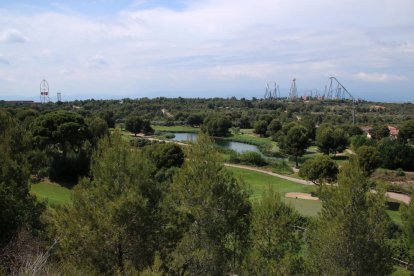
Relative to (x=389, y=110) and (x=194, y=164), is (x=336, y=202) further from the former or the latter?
(x=389, y=110)

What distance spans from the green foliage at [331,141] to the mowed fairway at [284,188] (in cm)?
1654

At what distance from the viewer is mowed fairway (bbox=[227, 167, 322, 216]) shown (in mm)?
31677

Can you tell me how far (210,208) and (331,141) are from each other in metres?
50.1

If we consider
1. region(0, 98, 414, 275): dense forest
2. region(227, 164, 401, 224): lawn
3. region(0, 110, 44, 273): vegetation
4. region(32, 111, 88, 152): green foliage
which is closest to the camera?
region(0, 98, 414, 275): dense forest

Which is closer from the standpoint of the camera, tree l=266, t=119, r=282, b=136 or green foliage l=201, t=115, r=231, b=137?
tree l=266, t=119, r=282, b=136

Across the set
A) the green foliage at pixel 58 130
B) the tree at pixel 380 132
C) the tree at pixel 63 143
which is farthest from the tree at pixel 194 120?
the green foliage at pixel 58 130

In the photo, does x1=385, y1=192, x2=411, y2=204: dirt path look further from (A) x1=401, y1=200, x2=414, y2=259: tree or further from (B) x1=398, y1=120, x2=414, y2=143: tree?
(B) x1=398, y1=120, x2=414, y2=143: tree

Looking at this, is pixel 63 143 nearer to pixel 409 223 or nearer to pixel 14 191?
pixel 14 191

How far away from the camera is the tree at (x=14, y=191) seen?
1550 centimetres

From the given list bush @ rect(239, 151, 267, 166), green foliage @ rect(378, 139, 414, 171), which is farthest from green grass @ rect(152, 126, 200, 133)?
green foliage @ rect(378, 139, 414, 171)

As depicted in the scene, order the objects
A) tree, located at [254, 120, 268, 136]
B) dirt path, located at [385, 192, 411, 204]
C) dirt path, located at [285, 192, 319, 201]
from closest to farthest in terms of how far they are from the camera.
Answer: dirt path, located at [385, 192, 411, 204], dirt path, located at [285, 192, 319, 201], tree, located at [254, 120, 268, 136]

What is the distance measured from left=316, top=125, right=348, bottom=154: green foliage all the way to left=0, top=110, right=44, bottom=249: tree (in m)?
47.9

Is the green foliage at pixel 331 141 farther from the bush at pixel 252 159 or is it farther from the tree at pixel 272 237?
the tree at pixel 272 237

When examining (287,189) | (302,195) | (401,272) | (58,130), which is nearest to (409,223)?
(401,272)
